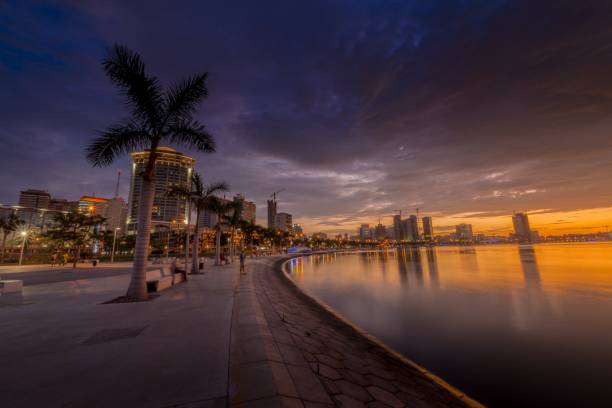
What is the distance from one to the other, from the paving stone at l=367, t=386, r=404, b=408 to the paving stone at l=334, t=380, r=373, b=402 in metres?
0.16

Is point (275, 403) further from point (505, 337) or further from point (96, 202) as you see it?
point (96, 202)

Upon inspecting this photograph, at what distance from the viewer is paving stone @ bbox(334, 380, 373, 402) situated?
4.21 metres

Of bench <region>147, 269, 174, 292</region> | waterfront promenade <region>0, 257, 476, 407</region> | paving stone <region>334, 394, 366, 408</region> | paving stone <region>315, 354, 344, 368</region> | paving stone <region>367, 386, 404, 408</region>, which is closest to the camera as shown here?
waterfront promenade <region>0, 257, 476, 407</region>

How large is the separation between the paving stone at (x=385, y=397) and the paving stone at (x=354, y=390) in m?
0.16

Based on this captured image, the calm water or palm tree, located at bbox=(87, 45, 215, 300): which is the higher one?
palm tree, located at bbox=(87, 45, 215, 300)

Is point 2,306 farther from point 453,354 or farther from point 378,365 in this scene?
point 453,354

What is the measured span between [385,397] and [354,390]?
24.6 inches

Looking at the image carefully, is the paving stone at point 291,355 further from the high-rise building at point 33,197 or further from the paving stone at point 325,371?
the high-rise building at point 33,197

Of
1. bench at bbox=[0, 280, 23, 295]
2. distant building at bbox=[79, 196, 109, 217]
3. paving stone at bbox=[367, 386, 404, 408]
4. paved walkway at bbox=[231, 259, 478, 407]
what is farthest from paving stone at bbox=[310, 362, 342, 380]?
distant building at bbox=[79, 196, 109, 217]

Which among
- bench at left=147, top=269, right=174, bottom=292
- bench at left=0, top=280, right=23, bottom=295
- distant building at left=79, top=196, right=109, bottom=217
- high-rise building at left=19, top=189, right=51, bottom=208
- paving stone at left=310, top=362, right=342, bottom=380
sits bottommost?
paving stone at left=310, top=362, right=342, bottom=380

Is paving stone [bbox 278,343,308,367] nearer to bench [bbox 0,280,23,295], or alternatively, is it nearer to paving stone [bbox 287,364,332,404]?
paving stone [bbox 287,364,332,404]

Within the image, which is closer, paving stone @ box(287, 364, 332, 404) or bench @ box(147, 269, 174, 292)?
paving stone @ box(287, 364, 332, 404)

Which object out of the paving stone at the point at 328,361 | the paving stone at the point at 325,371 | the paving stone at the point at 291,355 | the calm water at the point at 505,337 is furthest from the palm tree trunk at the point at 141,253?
the calm water at the point at 505,337

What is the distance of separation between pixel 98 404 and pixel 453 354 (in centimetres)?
1065
